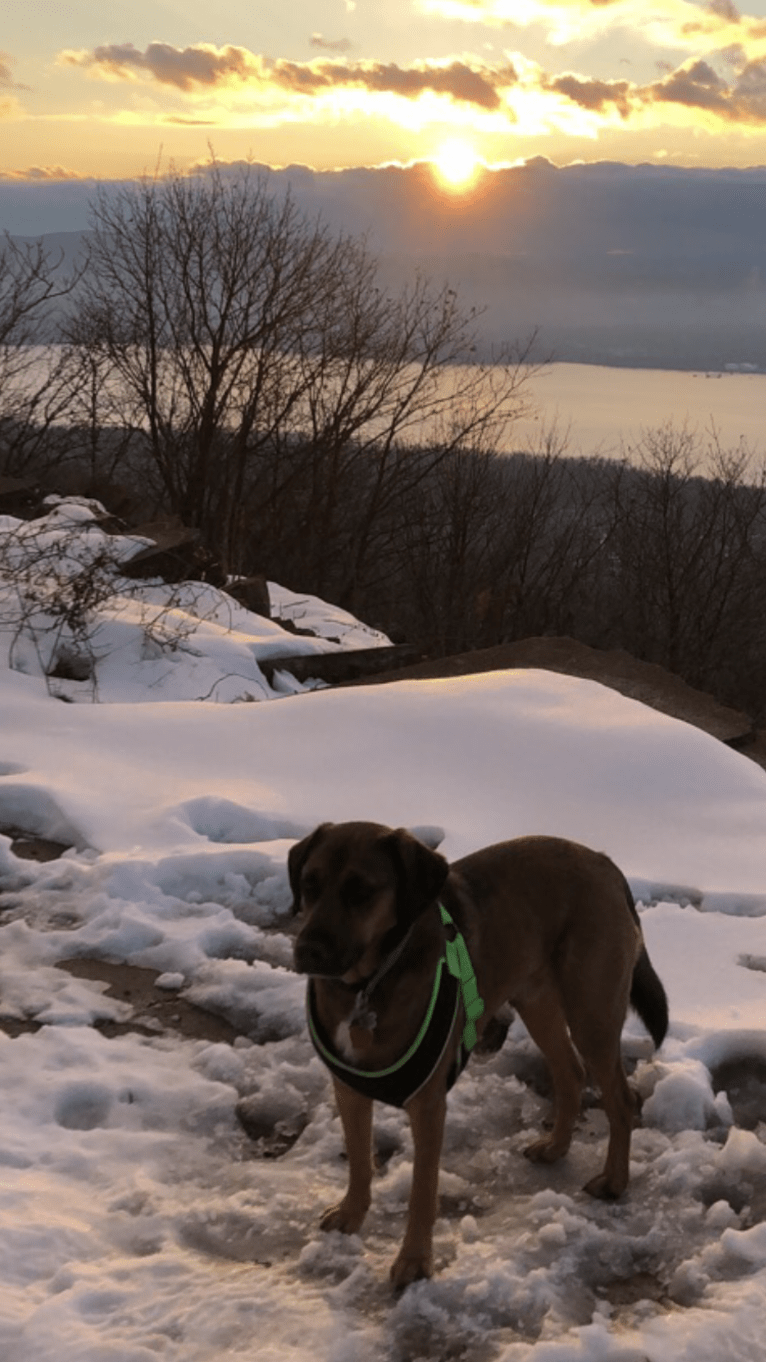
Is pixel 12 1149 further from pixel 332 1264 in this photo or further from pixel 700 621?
pixel 700 621

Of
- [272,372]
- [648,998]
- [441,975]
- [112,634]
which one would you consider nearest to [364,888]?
[441,975]

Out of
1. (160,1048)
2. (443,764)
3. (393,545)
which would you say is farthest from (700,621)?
Result: (160,1048)

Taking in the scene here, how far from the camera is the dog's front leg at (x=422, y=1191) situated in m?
3.10

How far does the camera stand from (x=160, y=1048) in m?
4.23

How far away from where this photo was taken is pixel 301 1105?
396 cm

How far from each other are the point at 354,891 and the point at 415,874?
0.61 ft

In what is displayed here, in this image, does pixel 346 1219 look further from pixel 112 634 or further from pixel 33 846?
pixel 112 634

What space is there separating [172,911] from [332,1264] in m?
2.35

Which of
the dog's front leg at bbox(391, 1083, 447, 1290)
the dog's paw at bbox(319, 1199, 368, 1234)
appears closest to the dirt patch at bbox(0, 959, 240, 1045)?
the dog's paw at bbox(319, 1199, 368, 1234)

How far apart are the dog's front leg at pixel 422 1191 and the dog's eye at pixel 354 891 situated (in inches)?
24.1

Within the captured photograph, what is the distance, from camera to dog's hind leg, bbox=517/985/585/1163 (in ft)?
12.4

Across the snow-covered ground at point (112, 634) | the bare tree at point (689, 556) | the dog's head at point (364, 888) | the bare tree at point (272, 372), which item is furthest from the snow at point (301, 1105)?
the bare tree at point (689, 556)

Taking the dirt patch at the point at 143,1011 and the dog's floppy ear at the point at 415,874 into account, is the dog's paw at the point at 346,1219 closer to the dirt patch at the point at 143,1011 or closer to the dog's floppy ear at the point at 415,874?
the dog's floppy ear at the point at 415,874

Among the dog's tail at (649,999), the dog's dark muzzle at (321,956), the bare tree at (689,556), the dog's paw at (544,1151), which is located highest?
the dog's dark muzzle at (321,956)
